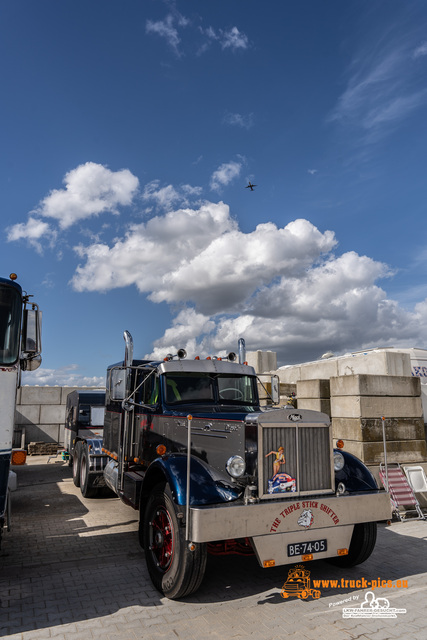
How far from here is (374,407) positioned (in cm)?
815

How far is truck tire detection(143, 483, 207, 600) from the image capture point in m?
4.19

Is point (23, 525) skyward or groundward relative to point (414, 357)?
groundward

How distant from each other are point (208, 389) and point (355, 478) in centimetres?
227

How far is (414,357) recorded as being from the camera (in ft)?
48.8

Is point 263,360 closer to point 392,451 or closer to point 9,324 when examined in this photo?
point 392,451

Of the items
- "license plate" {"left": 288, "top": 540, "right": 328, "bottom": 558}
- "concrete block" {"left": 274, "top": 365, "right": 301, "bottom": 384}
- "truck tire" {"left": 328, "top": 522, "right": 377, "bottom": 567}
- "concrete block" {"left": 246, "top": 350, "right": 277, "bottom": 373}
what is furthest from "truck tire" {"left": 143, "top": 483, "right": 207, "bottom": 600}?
"concrete block" {"left": 274, "top": 365, "right": 301, "bottom": 384}

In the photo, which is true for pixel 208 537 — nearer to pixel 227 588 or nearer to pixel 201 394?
pixel 227 588

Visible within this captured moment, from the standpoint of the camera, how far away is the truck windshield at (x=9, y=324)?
4781mm

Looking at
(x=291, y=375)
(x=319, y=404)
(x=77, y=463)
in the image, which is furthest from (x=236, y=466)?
(x=291, y=375)

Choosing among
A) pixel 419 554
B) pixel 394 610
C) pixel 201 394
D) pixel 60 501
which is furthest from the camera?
pixel 60 501

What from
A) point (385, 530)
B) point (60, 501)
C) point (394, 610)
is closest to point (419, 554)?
point (385, 530)

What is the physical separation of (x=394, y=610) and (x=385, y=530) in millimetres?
2922

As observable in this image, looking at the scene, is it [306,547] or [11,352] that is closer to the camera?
[306,547]

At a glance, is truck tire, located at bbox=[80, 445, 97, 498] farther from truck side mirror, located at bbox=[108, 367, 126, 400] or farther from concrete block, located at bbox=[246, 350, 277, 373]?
concrete block, located at bbox=[246, 350, 277, 373]
